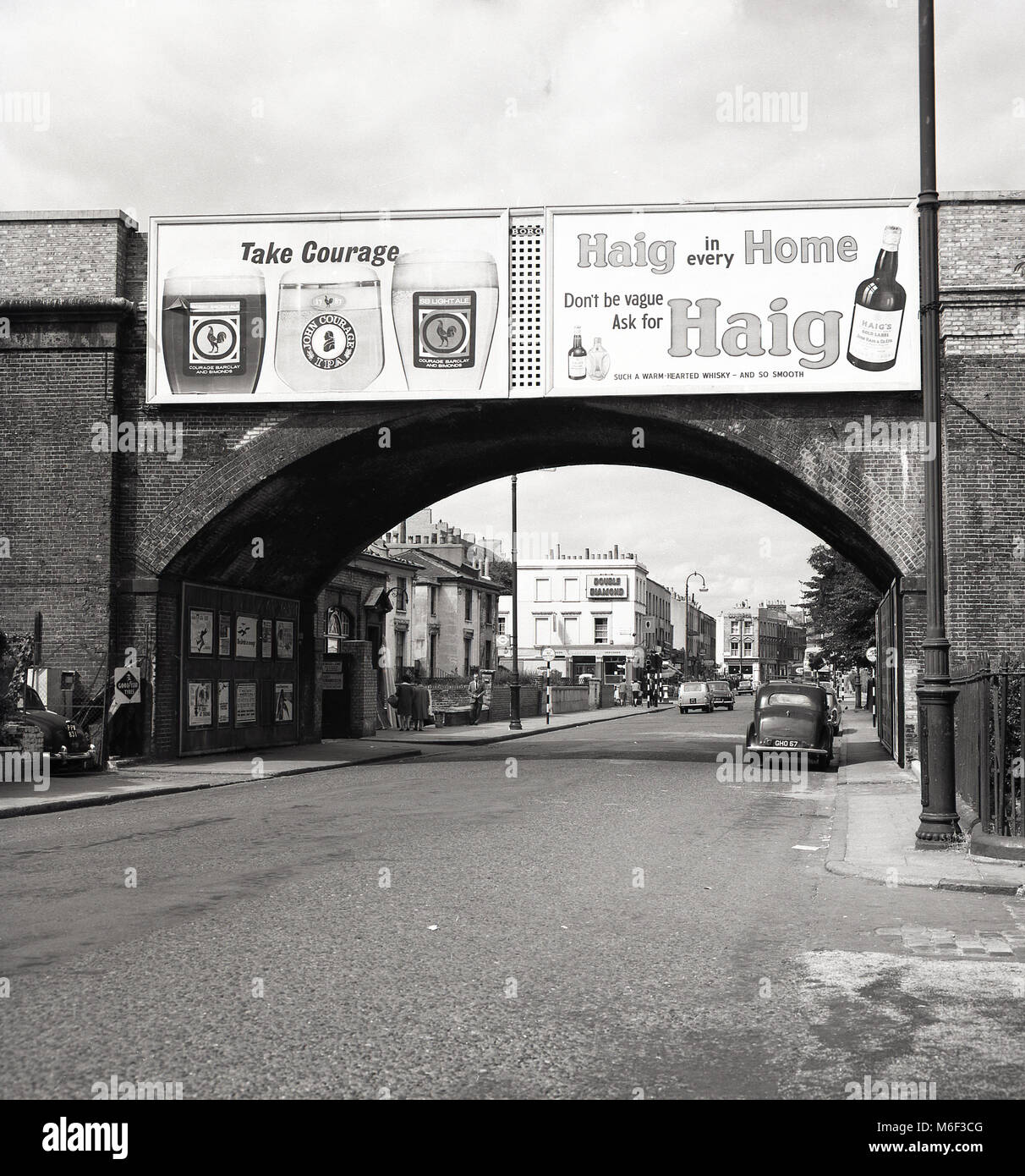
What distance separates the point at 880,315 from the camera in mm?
20938

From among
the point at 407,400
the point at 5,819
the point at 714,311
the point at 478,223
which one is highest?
the point at 478,223

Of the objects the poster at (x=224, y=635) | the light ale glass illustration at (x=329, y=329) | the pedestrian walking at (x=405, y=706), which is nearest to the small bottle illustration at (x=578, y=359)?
the light ale glass illustration at (x=329, y=329)

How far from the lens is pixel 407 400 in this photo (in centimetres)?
2156

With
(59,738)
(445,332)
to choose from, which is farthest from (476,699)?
(59,738)

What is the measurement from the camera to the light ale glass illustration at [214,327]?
22.0 m

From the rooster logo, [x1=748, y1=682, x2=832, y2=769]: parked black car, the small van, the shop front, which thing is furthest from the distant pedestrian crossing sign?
the small van

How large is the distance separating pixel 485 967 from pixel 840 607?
51.4 meters

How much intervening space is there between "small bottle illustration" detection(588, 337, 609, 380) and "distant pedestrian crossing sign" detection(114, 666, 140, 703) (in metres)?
9.70

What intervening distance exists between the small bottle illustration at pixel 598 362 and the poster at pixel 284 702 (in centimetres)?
1113

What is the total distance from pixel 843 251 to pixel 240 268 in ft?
35.0

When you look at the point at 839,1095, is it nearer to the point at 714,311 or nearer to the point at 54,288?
the point at 714,311

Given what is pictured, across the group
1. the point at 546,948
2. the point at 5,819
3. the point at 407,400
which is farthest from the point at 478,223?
the point at 546,948

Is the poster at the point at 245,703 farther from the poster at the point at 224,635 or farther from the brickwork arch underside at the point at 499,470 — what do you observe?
the brickwork arch underside at the point at 499,470

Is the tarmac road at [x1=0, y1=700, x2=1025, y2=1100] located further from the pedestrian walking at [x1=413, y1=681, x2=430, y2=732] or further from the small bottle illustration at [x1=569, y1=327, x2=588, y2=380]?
the pedestrian walking at [x1=413, y1=681, x2=430, y2=732]
